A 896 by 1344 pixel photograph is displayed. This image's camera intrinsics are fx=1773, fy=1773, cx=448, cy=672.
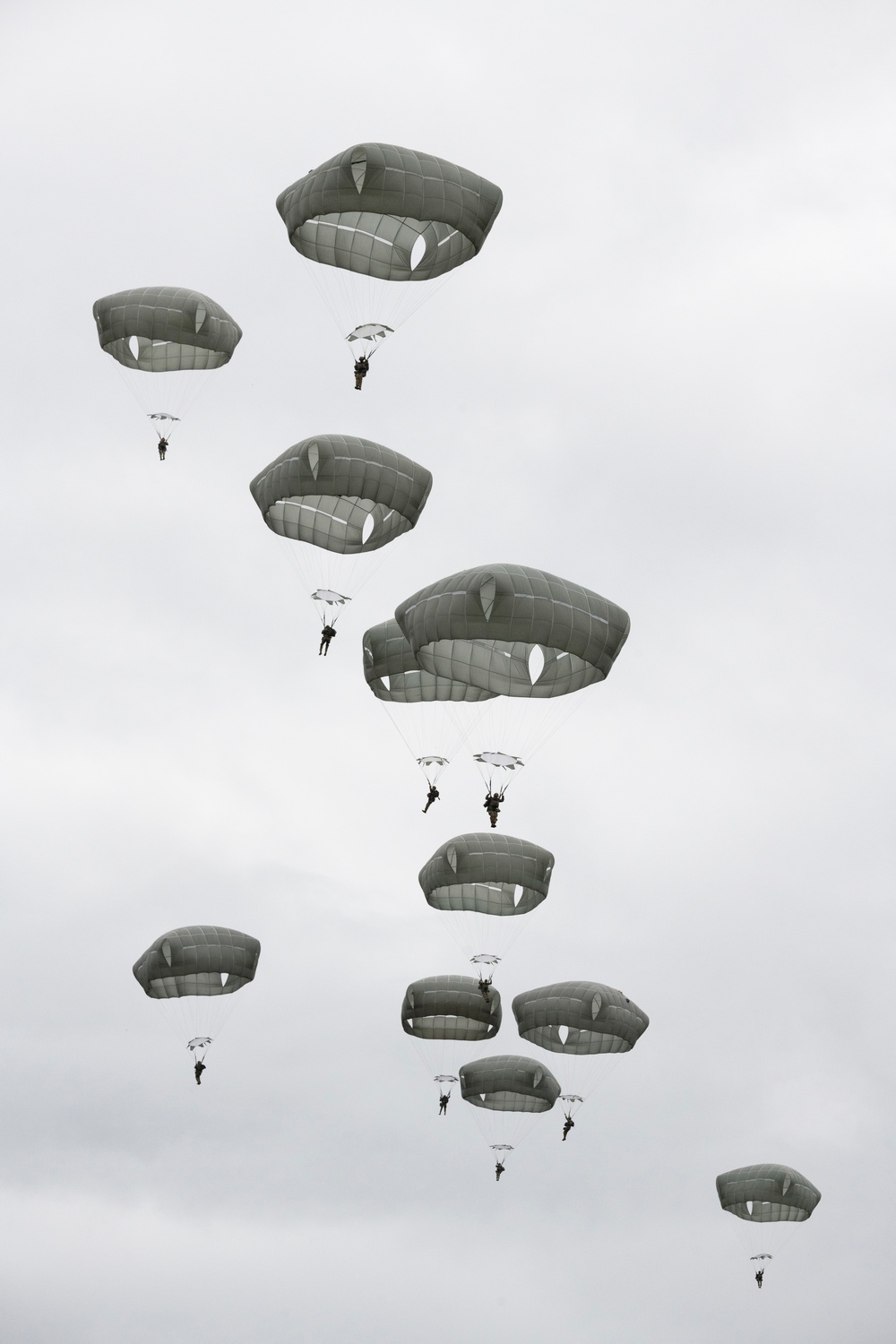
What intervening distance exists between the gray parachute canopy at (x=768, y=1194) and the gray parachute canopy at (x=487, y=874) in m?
17.4

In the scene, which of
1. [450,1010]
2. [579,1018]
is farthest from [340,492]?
[450,1010]

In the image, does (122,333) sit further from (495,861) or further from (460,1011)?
(460,1011)

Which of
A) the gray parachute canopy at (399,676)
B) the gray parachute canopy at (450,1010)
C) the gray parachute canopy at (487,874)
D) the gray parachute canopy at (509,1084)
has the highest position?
the gray parachute canopy at (399,676)

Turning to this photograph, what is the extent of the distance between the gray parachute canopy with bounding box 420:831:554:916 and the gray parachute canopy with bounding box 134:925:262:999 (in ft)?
21.6

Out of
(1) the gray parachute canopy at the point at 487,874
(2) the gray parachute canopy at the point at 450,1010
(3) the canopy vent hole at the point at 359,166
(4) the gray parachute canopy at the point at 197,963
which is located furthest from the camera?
(2) the gray parachute canopy at the point at 450,1010

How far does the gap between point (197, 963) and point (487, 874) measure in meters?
9.93

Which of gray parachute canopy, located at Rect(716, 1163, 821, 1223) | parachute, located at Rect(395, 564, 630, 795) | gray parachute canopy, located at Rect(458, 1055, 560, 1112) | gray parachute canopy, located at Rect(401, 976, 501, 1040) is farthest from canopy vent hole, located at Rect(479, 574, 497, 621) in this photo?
gray parachute canopy, located at Rect(716, 1163, 821, 1223)

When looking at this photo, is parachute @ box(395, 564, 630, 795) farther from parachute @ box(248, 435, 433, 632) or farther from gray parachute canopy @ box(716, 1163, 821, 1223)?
gray parachute canopy @ box(716, 1163, 821, 1223)

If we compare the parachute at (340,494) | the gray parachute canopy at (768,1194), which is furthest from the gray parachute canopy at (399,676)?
the gray parachute canopy at (768,1194)

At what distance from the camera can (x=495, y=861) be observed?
53.4 meters

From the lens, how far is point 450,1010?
59281 millimetres

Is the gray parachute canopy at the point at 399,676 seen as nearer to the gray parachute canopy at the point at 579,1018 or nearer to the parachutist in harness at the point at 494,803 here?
the parachutist in harness at the point at 494,803

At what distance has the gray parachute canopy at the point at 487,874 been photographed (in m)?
53.4

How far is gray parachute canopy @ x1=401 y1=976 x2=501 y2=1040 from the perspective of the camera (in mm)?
59375
